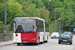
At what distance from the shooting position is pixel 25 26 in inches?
1048

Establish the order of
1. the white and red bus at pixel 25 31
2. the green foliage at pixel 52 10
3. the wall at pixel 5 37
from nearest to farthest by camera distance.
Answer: the white and red bus at pixel 25 31 → the wall at pixel 5 37 → the green foliage at pixel 52 10

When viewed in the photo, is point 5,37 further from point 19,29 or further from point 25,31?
point 25,31

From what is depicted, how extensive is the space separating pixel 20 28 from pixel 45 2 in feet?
364

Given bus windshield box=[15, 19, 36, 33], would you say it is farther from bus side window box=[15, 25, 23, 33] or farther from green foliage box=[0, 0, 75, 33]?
green foliage box=[0, 0, 75, 33]

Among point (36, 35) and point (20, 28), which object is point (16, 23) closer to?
point (20, 28)

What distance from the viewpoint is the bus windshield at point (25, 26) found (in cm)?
2655

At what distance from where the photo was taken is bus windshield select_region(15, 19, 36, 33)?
2655cm

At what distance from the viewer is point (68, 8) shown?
132 meters

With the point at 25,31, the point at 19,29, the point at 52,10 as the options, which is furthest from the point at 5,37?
the point at 52,10

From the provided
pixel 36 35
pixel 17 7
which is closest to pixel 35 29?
pixel 36 35

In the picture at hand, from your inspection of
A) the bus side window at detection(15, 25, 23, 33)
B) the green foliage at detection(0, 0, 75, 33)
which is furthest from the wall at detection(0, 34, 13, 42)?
the green foliage at detection(0, 0, 75, 33)

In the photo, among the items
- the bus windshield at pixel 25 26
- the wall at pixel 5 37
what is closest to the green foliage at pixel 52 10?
the wall at pixel 5 37

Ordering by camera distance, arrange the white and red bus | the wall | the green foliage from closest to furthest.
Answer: the white and red bus → the wall → the green foliage

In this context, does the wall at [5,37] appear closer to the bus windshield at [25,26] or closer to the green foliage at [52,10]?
the bus windshield at [25,26]
